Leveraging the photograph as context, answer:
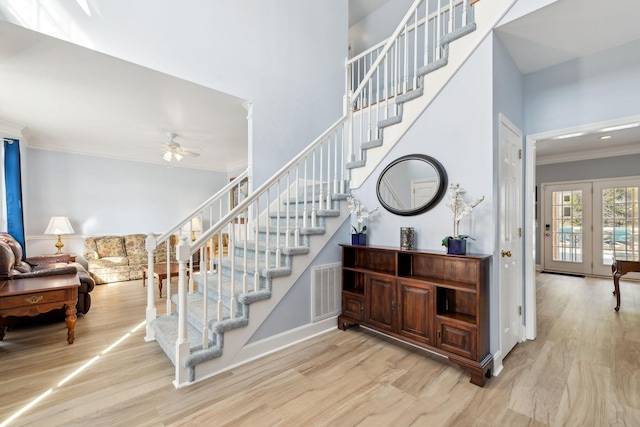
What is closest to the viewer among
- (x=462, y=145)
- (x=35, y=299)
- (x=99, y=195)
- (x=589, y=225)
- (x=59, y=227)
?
(x=462, y=145)

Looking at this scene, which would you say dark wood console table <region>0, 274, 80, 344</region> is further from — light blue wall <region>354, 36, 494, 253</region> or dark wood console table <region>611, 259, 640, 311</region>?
dark wood console table <region>611, 259, 640, 311</region>

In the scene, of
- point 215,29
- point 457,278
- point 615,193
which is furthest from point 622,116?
point 615,193

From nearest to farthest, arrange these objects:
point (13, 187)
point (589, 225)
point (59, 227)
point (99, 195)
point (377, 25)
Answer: point (13, 187) → point (59, 227) → point (377, 25) → point (589, 225) → point (99, 195)

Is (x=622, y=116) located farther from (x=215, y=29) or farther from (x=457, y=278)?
(x=215, y=29)

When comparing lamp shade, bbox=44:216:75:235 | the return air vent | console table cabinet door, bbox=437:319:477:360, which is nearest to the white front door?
console table cabinet door, bbox=437:319:477:360

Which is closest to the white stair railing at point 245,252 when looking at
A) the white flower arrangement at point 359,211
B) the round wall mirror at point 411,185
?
the white flower arrangement at point 359,211

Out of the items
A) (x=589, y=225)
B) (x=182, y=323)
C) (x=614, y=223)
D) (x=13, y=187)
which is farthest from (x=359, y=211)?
(x=614, y=223)

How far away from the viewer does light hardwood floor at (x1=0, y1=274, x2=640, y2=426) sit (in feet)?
5.65

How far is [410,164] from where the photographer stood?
272 centimetres

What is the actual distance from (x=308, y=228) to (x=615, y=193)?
671 centimetres

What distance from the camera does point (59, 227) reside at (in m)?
5.11

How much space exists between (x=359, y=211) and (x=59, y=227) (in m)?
5.71

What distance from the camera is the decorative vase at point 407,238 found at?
255 centimetres

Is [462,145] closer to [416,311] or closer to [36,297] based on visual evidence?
[416,311]
